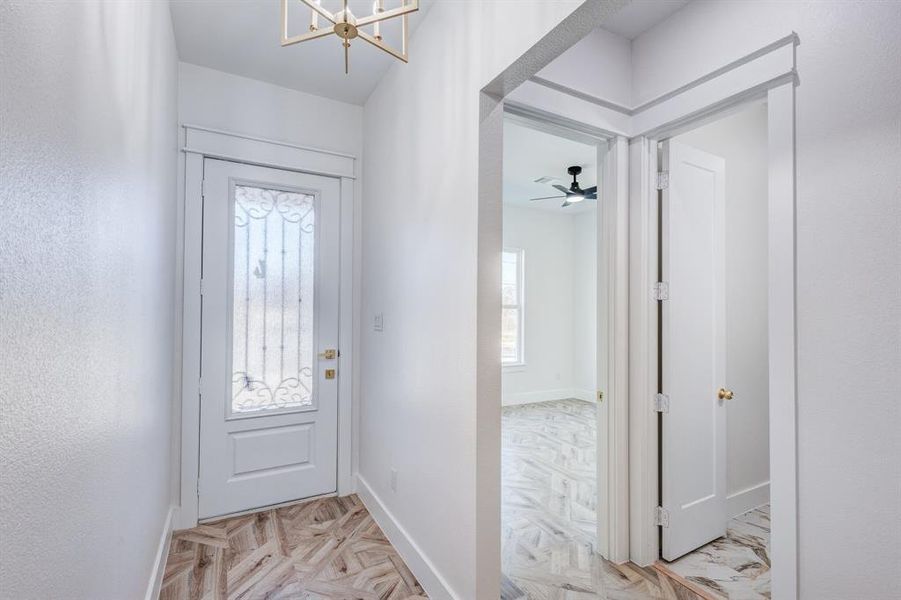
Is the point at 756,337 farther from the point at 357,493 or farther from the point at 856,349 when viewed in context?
the point at 357,493

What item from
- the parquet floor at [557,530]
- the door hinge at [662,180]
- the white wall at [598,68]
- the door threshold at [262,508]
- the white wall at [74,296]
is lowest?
the parquet floor at [557,530]

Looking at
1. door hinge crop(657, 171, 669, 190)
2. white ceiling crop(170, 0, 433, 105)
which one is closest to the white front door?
white ceiling crop(170, 0, 433, 105)

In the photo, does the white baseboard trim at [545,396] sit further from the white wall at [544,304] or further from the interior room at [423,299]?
the interior room at [423,299]

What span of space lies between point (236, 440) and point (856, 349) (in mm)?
3164

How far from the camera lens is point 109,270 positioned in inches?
44.4

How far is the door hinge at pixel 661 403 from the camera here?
224 cm

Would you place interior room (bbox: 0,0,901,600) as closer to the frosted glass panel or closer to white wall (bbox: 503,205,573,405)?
the frosted glass panel

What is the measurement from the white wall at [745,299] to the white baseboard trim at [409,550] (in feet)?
6.61

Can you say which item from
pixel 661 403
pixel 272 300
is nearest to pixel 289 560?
pixel 272 300

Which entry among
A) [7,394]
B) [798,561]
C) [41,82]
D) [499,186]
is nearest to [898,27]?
[499,186]

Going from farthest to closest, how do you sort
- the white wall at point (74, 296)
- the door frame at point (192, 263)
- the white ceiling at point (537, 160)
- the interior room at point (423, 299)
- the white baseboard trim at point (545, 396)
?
the white baseboard trim at point (545, 396)
the white ceiling at point (537, 160)
the door frame at point (192, 263)
the interior room at point (423, 299)
the white wall at point (74, 296)

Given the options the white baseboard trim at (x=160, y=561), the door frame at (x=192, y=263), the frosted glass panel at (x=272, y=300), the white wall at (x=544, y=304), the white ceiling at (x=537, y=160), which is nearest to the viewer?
the white baseboard trim at (x=160, y=561)

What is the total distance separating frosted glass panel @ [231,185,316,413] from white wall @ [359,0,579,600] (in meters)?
0.52

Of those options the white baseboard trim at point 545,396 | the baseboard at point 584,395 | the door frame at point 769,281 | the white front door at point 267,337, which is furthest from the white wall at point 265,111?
the baseboard at point 584,395
